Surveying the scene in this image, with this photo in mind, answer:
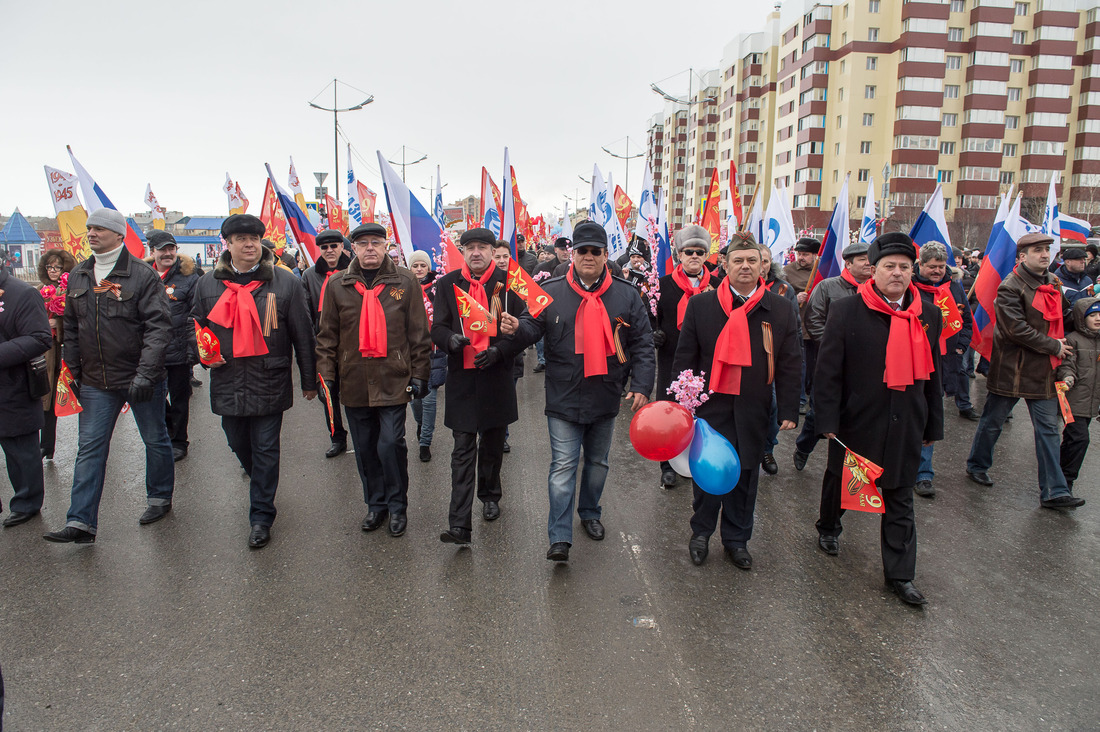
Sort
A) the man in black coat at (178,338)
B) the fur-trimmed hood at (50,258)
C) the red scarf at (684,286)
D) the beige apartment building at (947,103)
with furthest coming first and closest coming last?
the beige apartment building at (947,103) → the man in black coat at (178,338) → the fur-trimmed hood at (50,258) → the red scarf at (684,286)

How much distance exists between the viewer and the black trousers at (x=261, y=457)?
4.58 metres

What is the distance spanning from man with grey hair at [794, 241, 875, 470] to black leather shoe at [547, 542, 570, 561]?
8.96 ft

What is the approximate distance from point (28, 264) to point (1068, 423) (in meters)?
43.0

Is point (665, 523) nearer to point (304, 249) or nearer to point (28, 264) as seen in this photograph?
point (304, 249)

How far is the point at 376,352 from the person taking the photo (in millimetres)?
4547

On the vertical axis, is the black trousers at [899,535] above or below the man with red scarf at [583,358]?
below

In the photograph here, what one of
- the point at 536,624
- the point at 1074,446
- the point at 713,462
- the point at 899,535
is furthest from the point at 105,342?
the point at 1074,446

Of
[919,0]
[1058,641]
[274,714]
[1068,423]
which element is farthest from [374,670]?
[919,0]

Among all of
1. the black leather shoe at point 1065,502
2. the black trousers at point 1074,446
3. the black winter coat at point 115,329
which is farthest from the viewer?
the black trousers at point 1074,446

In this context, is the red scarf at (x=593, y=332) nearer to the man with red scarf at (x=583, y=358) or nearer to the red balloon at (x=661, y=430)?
the man with red scarf at (x=583, y=358)

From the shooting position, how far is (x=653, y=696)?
9.68 ft

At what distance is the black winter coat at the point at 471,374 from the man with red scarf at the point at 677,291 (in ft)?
5.77

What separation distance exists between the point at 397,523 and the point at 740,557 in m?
2.33

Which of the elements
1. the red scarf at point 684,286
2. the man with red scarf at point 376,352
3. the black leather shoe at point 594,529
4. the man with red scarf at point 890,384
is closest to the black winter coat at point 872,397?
the man with red scarf at point 890,384
